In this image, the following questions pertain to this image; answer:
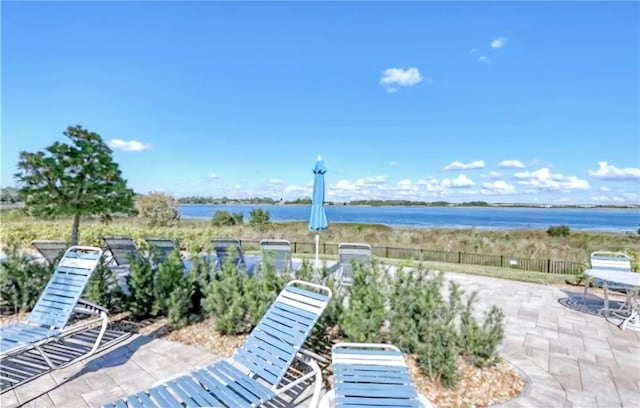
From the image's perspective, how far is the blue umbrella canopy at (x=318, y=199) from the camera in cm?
636

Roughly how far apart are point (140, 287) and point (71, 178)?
156 inches

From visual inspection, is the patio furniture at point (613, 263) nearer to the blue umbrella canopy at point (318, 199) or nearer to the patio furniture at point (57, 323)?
the blue umbrella canopy at point (318, 199)

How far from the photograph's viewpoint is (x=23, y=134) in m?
9.59

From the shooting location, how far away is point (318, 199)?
255 inches

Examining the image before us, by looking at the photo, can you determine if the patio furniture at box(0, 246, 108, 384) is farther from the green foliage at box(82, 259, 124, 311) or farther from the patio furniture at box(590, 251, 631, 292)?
the patio furniture at box(590, 251, 631, 292)

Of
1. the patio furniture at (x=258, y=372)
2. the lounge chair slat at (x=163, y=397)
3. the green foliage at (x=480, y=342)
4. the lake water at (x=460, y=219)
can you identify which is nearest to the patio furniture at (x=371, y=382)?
the patio furniture at (x=258, y=372)

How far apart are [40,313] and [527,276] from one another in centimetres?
1078

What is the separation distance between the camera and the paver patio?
3.05m

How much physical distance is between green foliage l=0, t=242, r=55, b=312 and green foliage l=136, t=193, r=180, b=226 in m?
16.1

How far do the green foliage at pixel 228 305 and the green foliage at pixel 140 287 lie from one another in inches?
39.0

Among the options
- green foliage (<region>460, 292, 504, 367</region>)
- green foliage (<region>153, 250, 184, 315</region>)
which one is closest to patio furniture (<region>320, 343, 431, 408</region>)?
green foliage (<region>460, 292, 504, 367</region>)

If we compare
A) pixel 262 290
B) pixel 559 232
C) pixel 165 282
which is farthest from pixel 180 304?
pixel 559 232

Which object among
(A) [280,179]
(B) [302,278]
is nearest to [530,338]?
(B) [302,278]

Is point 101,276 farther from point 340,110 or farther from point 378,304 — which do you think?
point 340,110
